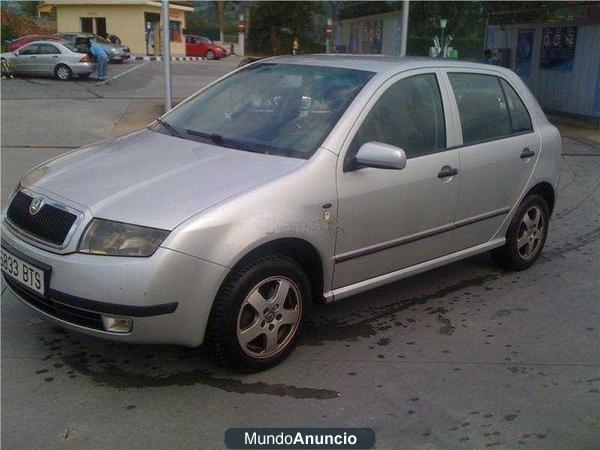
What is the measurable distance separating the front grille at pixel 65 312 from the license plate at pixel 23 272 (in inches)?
2.2

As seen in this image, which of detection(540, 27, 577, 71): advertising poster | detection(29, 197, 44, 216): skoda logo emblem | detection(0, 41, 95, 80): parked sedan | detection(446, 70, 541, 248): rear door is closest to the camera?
detection(29, 197, 44, 216): skoda logo emblem

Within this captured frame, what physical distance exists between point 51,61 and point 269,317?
23.1m

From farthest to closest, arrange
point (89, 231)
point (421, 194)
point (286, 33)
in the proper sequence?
point (286, 33) → point (421, 194) → point (89, 231)

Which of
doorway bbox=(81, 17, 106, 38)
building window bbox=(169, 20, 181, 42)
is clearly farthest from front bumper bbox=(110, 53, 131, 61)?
building window bbox=(169, 20, 181, 42)

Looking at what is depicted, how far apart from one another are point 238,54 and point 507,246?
49.9 m

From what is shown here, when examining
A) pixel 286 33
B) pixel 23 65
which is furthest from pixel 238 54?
pixel 23 65

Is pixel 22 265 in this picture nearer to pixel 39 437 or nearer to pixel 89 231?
pixel 89 231

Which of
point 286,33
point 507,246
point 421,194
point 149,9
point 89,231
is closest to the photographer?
point 89,231

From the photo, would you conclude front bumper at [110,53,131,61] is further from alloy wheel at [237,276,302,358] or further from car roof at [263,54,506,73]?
alloy wheel at [237,276,302,358]

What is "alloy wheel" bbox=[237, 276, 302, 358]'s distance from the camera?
11.2 ft

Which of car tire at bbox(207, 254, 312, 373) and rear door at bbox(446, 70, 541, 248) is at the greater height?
rear door at bbox(446, 70, 541, 248)

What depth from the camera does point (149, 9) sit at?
145ft

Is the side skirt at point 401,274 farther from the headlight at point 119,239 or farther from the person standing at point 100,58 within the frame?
the person standing at point 100,58

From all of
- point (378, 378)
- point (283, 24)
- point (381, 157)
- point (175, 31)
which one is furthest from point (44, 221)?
point (283, 24)
